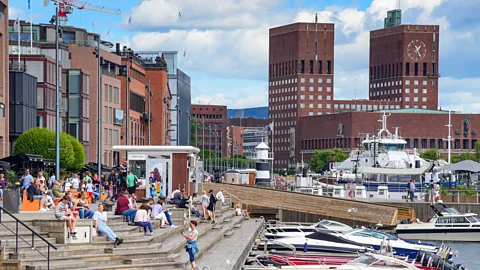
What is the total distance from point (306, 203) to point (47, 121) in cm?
2835

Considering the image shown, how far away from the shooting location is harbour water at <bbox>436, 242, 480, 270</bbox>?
58.1 m

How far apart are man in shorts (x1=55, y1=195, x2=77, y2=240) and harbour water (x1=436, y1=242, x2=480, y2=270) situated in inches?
1036

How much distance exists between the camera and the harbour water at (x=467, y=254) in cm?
5812

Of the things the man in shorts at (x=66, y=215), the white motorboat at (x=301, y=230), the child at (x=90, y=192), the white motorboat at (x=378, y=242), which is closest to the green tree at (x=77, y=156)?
the child at (x=90, y=192)

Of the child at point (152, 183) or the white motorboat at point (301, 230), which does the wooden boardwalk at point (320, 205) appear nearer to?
the white motorboat at point (301, 230)

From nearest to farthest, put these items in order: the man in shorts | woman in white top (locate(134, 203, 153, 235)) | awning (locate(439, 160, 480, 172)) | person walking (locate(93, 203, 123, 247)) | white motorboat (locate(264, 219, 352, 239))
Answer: the man in shorts < person walking (locate(93, 203, 123, 247)) < woman in white top (locate(134, 203, 153, 235)) < white motorboat (locate(264, 219, 352, 239)) < awning (locate(439, 160, 480, 172))

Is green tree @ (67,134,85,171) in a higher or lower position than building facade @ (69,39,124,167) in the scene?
lower

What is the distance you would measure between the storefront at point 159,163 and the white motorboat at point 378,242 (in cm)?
986

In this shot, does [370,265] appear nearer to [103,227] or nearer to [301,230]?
[103,227]

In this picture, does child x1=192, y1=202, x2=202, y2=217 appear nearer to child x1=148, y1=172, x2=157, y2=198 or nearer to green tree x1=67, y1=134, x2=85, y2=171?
child x1=148, y1=172, x2=157, y2=198

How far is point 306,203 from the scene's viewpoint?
83.5 metres

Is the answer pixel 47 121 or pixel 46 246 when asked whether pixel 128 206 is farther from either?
pixel 47 121

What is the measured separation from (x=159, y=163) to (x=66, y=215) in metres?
23.3

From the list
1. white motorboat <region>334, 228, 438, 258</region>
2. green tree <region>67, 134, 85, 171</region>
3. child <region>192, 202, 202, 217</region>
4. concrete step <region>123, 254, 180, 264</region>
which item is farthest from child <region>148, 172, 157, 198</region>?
green tree <region>67, 134, 85, 171</region>
